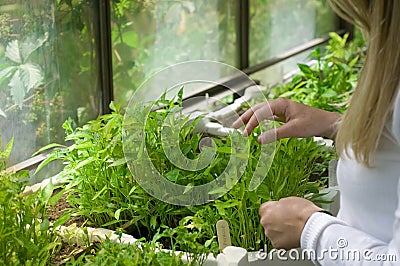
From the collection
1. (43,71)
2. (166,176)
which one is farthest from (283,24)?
(166,176)

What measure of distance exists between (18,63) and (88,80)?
32cm

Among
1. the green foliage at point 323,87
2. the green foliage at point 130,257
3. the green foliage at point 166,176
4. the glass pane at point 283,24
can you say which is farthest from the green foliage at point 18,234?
the glass pane at point 283,24

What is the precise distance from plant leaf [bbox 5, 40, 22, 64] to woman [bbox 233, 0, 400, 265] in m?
0.91

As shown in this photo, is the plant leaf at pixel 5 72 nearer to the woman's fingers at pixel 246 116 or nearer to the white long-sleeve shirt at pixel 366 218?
the woman's fingers at pixel 246 116

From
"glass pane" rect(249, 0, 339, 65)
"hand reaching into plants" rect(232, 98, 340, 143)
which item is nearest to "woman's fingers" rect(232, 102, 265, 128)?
"hand reaching into plants" rect(232, 98, 340, 143)

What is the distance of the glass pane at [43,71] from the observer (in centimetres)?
193

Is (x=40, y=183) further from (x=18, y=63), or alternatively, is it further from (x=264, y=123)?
(x=264, y=123)

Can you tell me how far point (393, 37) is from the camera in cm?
108

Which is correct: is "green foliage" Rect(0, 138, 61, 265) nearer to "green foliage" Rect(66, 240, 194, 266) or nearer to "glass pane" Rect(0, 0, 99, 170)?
"green foliage" Rect(66, 240, 194, 266)

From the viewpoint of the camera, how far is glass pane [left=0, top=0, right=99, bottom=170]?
1930 millimetres

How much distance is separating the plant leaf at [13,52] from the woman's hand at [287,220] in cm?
92

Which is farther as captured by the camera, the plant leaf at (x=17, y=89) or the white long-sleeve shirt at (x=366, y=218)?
the plant leaf at (x=17, y=89)

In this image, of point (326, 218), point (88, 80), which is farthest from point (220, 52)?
point (326, 218)

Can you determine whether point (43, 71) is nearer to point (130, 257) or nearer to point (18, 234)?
point (18, 234)
